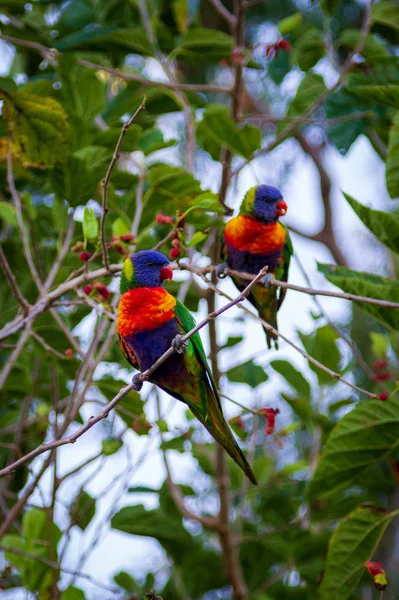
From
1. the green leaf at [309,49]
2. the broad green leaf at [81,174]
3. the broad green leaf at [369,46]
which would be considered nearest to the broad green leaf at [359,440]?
the broad green leaf at [81,174]

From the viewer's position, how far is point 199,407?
6.35 feet

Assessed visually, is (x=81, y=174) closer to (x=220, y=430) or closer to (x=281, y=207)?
(x=281, y=207)

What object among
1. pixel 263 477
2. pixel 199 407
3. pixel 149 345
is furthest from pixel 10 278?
pixel 263 477

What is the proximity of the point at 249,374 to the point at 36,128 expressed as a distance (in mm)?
1302

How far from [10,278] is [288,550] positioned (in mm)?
1601

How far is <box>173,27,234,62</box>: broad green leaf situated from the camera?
2.74 m

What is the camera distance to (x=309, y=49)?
2961mm

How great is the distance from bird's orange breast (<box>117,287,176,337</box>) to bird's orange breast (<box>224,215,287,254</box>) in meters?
0.89

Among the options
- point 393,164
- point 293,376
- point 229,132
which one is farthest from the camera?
point 293,376

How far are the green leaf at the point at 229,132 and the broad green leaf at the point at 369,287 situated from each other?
0.58 meters

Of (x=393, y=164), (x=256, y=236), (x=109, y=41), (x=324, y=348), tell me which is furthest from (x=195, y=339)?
(x=109, y=41)

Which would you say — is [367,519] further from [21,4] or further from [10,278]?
[21,4]

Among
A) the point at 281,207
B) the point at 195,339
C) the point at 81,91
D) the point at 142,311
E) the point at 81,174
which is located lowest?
the point at 195,339

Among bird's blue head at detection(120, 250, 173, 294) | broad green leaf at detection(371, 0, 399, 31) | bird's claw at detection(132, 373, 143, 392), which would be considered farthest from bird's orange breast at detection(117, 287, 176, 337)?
broad green leaf at detection(371, 0, 399, 31)
